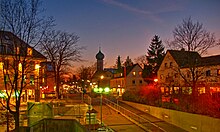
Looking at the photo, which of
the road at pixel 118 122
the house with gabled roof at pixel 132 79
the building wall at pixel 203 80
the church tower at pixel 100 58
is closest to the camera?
the road at pixel 118 122

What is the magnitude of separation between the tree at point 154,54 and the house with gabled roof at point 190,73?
8.64 meters

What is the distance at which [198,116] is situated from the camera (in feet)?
68.8

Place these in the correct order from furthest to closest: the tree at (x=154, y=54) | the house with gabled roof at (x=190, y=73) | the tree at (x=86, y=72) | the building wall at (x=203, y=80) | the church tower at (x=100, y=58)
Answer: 1. the church tower at (x=100, y=58)
2. the tree at (x=86, y=72)
3. the tree at (x=154, y=54)
4. the building wall at (x=203, y=80)
5. the house with gabled roof at (x=190, y=73)

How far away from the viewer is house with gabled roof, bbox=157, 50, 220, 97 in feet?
84.7

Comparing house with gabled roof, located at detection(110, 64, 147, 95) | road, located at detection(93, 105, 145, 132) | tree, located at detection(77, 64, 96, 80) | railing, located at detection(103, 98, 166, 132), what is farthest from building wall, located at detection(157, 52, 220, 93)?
tree, located at detection(77, 64, 96, 80)

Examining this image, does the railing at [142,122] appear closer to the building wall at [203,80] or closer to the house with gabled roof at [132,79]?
the building wall at [203,80]

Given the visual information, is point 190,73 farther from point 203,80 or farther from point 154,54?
point 154,54

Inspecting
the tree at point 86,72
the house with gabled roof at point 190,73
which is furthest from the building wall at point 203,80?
the tree at point 86,72

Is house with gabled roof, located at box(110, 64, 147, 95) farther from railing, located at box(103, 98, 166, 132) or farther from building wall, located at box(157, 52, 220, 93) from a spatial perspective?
railing, located at box(103, 98, 166, 132)

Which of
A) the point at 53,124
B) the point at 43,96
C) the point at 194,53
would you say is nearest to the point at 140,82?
the point at 43,96

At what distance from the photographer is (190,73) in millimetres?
28047

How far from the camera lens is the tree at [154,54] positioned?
2419 inches

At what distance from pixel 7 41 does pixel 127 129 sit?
1300 centimetres

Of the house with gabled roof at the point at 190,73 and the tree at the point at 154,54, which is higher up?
the tree at the point at 154,54
